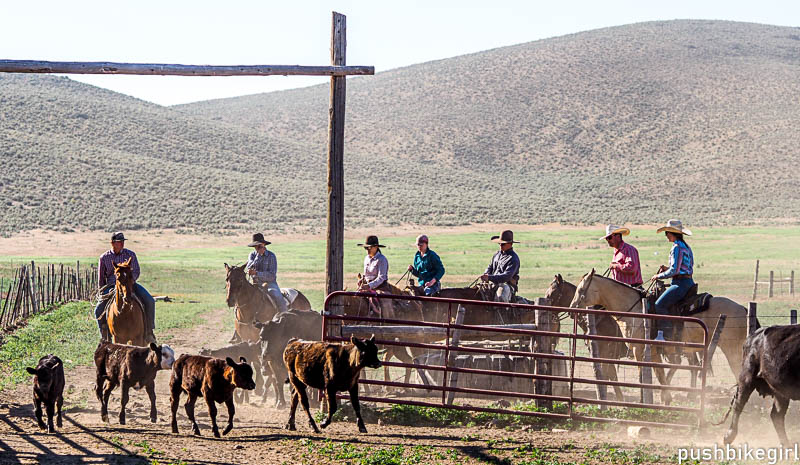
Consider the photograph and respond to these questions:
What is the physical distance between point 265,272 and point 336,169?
4.26 metres

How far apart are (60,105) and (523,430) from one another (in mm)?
88143

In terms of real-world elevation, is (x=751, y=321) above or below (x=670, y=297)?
→ below

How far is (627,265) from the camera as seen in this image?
13312mm

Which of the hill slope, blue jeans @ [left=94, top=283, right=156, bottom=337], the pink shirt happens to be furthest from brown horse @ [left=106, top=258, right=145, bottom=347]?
the hill slope

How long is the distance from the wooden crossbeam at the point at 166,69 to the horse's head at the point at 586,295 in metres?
4.37

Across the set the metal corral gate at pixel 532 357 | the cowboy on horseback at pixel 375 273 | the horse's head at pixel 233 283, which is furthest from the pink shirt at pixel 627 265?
the horse's head at pixel 233 283

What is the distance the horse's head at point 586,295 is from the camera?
503 inches

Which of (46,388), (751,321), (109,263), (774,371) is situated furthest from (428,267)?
(46,388)

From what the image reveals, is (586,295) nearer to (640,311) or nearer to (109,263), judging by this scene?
(640,311)

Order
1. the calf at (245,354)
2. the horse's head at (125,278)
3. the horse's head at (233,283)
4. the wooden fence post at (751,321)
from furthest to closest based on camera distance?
1. the horse's head at (233,283)
2. the calf at (245,354)
3. the horse's head at (125,278)
4. the wooden fence post at (751,321)

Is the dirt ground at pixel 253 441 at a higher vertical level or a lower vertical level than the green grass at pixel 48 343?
higher

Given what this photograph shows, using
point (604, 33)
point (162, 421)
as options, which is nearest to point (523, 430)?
point (162, 421)

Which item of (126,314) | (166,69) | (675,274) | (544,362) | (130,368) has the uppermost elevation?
(166,69)

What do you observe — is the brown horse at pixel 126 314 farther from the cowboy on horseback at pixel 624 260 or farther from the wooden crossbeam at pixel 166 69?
the cowboy on horseback at pixel 624 260
